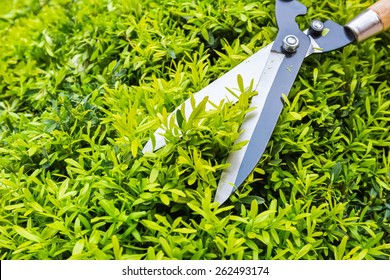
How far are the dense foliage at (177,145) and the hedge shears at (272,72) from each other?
0.04m

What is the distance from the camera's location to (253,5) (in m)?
1.50

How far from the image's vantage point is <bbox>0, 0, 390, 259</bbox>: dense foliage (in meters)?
1.10

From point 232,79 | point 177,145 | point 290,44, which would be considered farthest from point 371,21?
point 177,145

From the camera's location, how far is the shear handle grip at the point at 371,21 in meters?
1.36

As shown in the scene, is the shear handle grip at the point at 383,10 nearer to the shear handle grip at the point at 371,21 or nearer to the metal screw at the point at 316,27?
the shear handle grip at the point at 371,21

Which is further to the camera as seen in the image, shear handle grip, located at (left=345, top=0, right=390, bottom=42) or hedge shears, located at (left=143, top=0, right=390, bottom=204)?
shear handle grip, located at (left=345, top=0, right=390, bottom=42)

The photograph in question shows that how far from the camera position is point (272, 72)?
49.8 inches

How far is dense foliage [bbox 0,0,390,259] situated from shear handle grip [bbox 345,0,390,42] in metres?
0.11

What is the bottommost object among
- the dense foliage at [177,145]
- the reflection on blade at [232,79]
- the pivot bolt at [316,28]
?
the dense foliage at [177,145]

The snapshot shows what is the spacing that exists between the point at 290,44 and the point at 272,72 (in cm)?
10

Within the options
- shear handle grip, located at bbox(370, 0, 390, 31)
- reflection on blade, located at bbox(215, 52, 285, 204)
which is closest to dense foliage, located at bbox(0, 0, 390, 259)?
reflection on blade, located at bbox(215, 52, 285, 204)

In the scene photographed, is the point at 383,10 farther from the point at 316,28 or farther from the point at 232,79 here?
the point at 232,79

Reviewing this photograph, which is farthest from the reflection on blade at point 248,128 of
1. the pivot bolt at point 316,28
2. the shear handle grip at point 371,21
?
the shear handle grip at point 371,21

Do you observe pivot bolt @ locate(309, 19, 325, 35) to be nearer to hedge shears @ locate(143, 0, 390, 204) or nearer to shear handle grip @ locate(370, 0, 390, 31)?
hedge shears @ locate(143, 0, 390, 204)
